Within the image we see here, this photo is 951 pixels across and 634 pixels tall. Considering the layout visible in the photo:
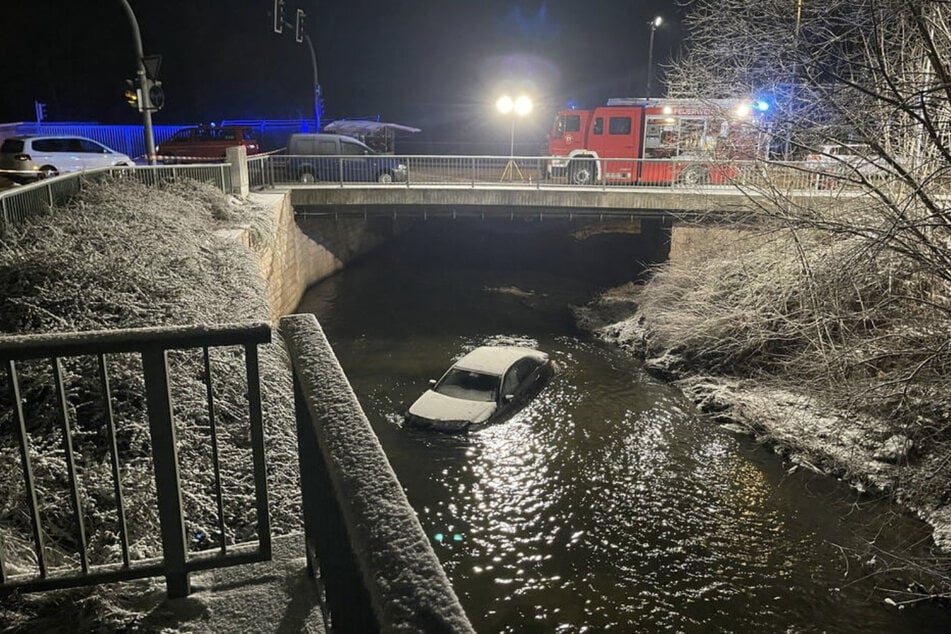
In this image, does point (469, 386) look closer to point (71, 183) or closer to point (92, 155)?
point (71, 183)

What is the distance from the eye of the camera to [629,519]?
1135cm

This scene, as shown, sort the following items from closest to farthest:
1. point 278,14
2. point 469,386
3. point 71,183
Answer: point 71,183 → point 469,386 → point 278,14

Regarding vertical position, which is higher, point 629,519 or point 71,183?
point 71,183

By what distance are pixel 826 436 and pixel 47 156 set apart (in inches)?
914

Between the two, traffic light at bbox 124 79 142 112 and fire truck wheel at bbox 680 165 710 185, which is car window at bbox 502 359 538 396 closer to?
fire truck wheel at bbox 680 165 710 185

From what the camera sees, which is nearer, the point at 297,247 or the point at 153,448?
the point at 153,448

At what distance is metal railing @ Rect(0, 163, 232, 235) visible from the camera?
34.7ft

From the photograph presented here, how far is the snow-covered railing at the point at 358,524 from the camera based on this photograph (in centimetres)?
147

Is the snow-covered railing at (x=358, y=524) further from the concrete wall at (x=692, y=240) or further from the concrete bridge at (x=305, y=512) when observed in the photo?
the concrete wall at (x=692, y=240)

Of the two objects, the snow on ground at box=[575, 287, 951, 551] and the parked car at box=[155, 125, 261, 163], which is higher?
the parked car at box=[155, 125, 261, 163]

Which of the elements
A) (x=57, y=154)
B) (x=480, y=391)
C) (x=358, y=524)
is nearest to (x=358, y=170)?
(x=57, y=154)

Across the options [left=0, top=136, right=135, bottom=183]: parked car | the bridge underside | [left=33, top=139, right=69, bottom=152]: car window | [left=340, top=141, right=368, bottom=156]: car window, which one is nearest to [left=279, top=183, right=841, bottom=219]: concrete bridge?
the bridge underside

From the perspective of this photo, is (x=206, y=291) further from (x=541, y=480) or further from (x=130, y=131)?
(x=130, y=131)

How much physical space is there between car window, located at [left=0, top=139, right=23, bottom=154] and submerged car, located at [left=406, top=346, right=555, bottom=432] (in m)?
15.8
